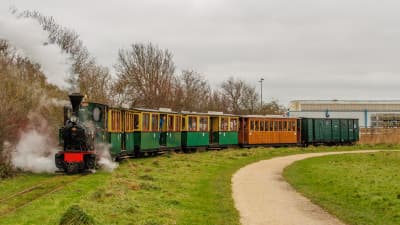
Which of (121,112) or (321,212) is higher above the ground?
(121,112)

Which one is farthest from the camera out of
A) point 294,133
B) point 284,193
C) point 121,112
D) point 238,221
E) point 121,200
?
point 294,133

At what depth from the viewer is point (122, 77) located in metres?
53.8

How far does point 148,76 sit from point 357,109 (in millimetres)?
50737

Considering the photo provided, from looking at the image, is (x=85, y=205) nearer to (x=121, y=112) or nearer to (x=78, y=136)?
(x=78, y=136)

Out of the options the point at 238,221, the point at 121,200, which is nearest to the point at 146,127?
the point at 121,200

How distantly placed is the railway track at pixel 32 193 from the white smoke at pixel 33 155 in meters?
2.70

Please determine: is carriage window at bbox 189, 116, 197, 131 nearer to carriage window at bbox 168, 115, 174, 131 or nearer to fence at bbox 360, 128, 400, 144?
carriage window at bbox 168, 115, 174, 131

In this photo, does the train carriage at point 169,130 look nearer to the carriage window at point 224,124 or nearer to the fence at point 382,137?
the carriage window at point 224,124

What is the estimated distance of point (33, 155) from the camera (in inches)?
867

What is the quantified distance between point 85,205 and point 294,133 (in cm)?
3480

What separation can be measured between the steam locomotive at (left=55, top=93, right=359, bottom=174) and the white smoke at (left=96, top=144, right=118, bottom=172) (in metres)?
0.11

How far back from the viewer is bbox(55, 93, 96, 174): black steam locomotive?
63.4 feet

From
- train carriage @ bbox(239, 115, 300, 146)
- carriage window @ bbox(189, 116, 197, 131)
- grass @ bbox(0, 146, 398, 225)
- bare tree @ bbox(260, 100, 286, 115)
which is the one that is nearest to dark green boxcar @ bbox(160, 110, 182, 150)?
carriage window @ bbox(189, 116, 197, 131)

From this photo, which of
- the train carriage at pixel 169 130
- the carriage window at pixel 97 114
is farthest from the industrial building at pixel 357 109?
the carriage window at pixel 97 114
